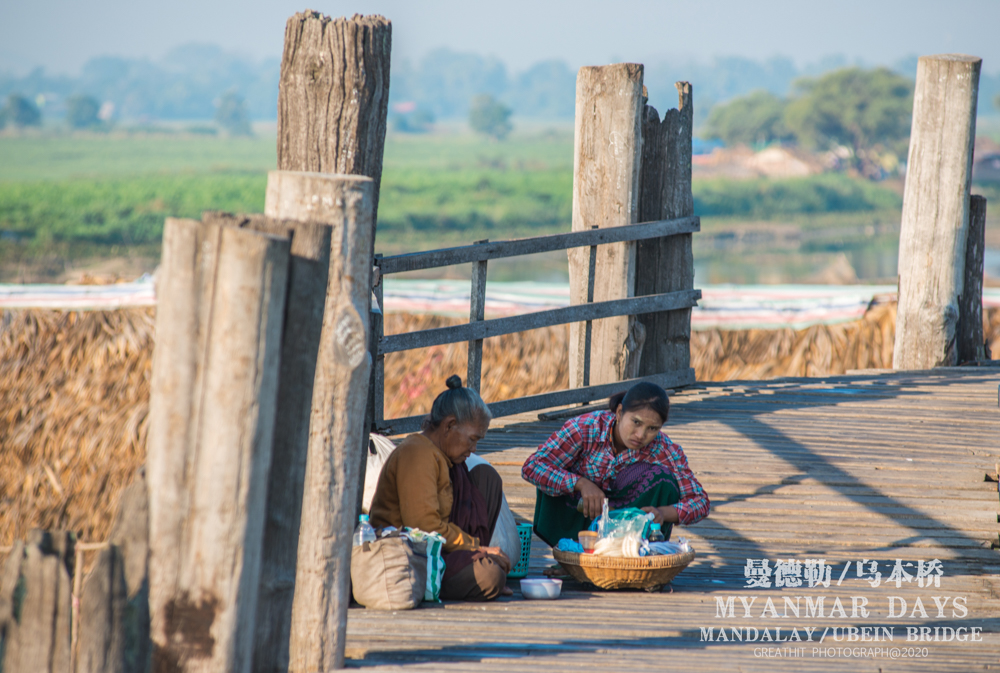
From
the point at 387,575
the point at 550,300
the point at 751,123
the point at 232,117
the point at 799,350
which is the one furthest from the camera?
the point at 232,117

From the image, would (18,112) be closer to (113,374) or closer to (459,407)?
(113,374)

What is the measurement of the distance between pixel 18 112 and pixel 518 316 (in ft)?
360

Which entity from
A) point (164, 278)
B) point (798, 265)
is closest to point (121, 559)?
point (164, 278)

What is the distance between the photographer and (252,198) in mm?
61344

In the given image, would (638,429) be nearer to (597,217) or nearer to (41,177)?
(597,217)

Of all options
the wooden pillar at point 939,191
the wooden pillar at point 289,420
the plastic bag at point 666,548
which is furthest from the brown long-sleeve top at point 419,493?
the wooden pillar at point 939,191

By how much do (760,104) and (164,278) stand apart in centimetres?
11536

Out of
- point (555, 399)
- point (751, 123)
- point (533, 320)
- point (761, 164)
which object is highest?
point (751, 123)

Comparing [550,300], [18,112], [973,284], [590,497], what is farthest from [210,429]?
[18,112]

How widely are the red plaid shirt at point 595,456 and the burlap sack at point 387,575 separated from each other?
3.34 feet

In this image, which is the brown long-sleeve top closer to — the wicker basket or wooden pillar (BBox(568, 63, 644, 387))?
the wicker basket

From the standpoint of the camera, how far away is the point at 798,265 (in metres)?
54.2

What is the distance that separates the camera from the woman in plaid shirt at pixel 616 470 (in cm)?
448

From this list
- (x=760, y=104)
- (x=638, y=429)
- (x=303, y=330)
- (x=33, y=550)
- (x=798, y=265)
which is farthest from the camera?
(x=760, y=104)
